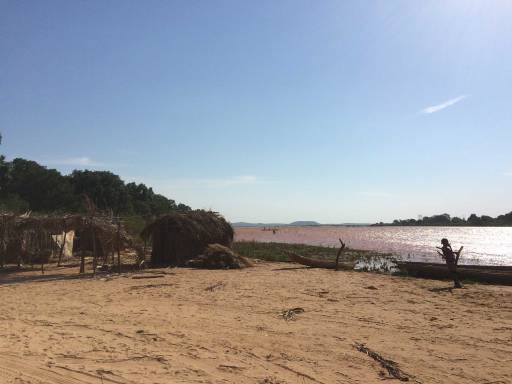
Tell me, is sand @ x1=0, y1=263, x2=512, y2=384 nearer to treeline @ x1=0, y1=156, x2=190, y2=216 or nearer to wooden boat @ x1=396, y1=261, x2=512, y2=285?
wooden boat @ x1=396, y1=261, x2=512, y2=285

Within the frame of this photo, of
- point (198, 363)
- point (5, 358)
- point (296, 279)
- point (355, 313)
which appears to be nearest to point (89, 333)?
point (5, 358)

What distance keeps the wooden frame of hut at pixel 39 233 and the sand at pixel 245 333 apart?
3.78 m

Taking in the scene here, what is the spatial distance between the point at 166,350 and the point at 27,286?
8.36 m

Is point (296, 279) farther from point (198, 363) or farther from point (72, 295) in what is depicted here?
point (198, 363)

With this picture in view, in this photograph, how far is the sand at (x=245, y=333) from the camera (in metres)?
5.23

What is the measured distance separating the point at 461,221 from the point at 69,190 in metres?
103

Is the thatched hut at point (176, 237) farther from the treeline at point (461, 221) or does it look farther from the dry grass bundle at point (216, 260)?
the treeline at point (461, 221)

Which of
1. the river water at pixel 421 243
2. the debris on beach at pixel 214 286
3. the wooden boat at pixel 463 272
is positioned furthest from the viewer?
the river water at pixel 421 243

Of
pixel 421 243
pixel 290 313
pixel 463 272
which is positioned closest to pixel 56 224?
pixel 290 313

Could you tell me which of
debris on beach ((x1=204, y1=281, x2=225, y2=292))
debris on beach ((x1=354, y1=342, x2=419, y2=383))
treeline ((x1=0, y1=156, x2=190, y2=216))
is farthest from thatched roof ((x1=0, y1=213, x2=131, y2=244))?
treeline ((x1=0, y1=156, x2=190, y2=216))

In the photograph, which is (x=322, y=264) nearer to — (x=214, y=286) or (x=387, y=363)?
(x=214, y=286)

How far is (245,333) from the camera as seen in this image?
23.0ft

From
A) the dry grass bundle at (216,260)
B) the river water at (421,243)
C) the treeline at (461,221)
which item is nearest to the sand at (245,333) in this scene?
the dry grass bundle at (216,260)

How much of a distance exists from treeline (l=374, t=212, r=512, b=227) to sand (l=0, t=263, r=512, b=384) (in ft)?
325
